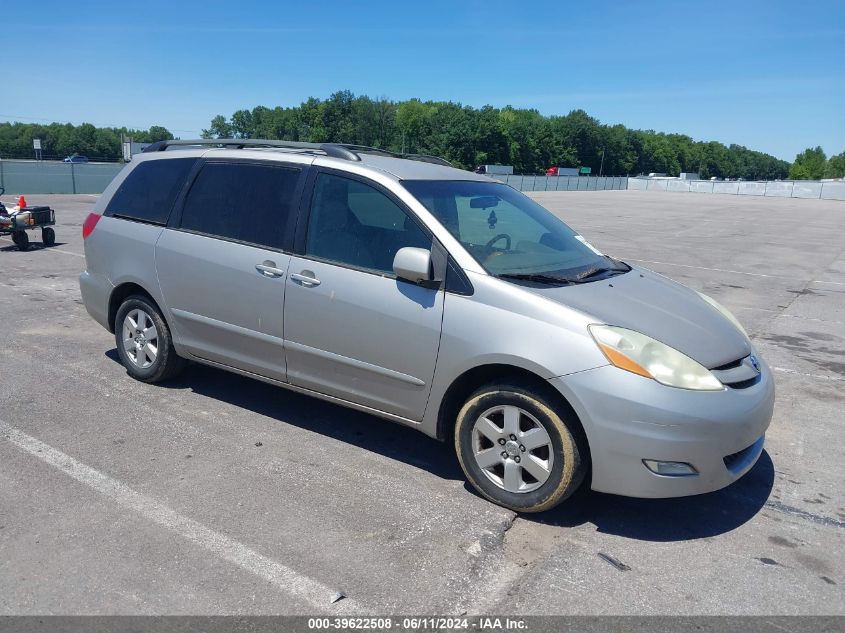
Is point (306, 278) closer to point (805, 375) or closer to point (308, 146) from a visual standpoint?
point (308, 146)

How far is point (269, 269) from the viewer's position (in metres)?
4.53

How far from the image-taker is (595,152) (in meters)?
141

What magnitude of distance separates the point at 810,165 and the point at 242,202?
7984 inches

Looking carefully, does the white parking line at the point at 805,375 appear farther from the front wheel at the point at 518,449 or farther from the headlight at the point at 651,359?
the front wheel at the point at 518,449

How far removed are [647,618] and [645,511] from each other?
105cm

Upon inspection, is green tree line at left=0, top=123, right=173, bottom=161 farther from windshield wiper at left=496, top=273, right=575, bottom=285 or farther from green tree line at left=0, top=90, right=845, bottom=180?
windshield wiper at left=496, top=273, right=575, bottom=285

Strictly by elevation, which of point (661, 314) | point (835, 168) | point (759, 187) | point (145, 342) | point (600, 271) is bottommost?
point (145, 342)

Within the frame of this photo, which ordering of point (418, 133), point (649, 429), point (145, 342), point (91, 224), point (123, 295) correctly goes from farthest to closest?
point (418, 133) → point (91, 224) → point (123, 295) → point (145, 342) → point (649, 429)

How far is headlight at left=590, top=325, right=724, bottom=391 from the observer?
345 centimetres

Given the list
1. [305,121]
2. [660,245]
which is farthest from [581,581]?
[305,121]

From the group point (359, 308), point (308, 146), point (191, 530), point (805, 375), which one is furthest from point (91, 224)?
point (805, 375)

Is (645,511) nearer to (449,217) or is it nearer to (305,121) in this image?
(449,217)

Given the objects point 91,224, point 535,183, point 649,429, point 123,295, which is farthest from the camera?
point 535,183

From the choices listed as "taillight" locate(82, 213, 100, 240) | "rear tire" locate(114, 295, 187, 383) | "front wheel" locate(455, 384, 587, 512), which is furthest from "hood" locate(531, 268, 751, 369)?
"taillight" locate(82, 213, 100, 240)
